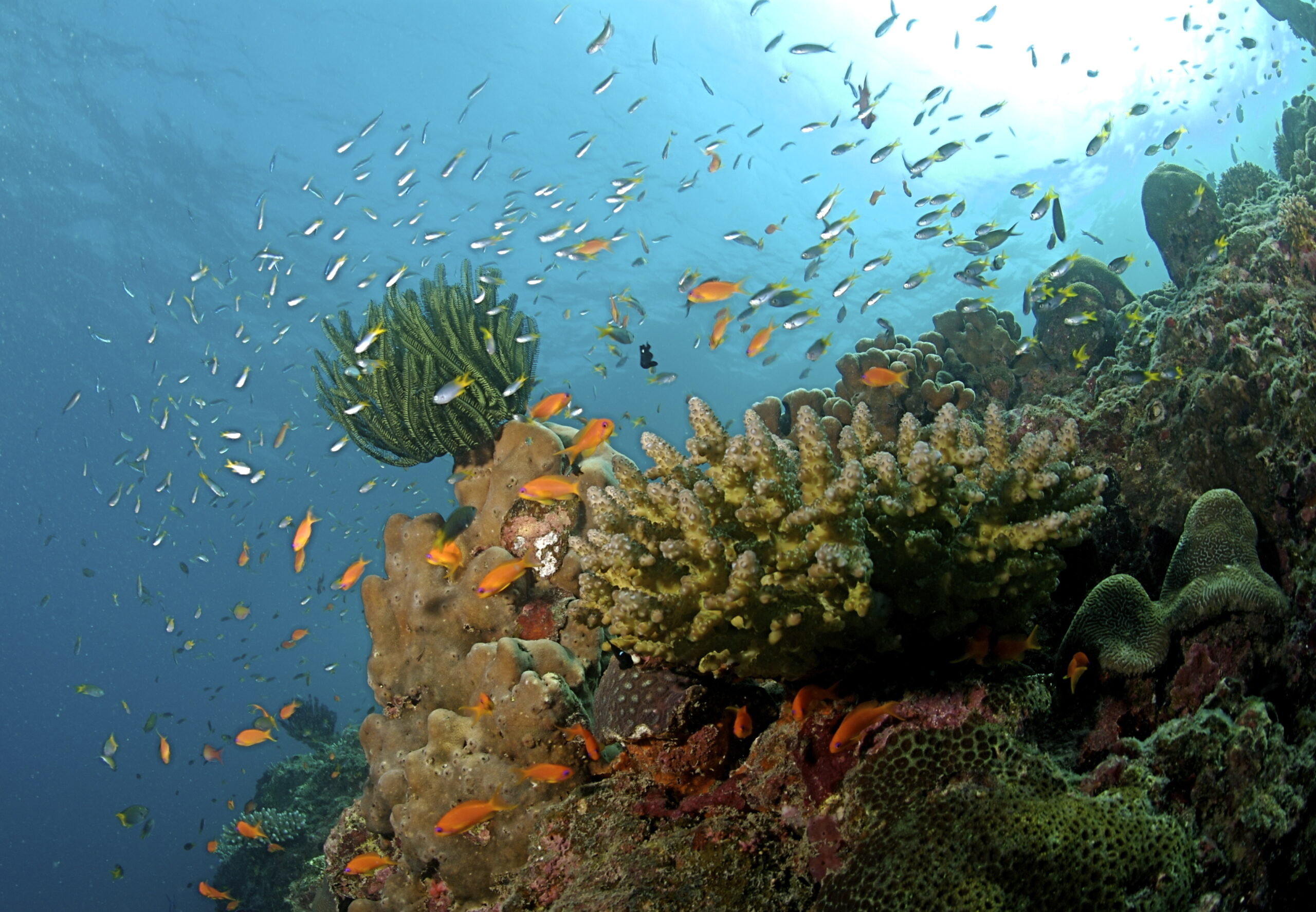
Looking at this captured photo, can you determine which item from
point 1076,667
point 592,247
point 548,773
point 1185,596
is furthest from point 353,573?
point 1185,596

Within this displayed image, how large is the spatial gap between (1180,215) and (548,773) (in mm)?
14388

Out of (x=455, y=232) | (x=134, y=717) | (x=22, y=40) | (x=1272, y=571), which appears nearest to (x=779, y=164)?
(x=455, y=232)

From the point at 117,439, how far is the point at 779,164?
59635 millimetres

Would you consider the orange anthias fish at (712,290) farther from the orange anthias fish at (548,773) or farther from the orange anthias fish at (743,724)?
the orange anthias fish at (548,773)

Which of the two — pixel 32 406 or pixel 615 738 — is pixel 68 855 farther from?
pixel 615 738

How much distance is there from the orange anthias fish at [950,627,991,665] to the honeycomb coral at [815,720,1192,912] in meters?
0.33

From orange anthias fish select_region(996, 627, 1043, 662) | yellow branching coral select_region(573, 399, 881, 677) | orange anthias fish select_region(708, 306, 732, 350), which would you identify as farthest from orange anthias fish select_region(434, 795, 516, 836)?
orange anthias fish select_region(708, 306, 732, 350)

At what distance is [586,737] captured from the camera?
336 cm

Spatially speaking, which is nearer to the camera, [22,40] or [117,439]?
[22,40]

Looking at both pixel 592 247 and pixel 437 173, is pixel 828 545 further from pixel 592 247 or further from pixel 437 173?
pixel 437 173

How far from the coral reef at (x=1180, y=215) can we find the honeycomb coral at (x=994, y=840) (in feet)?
39.4

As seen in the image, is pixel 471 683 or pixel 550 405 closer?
pixel 471 683

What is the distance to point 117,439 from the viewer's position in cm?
4950

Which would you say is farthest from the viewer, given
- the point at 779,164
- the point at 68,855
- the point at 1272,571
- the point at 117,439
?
the point at 68,855
